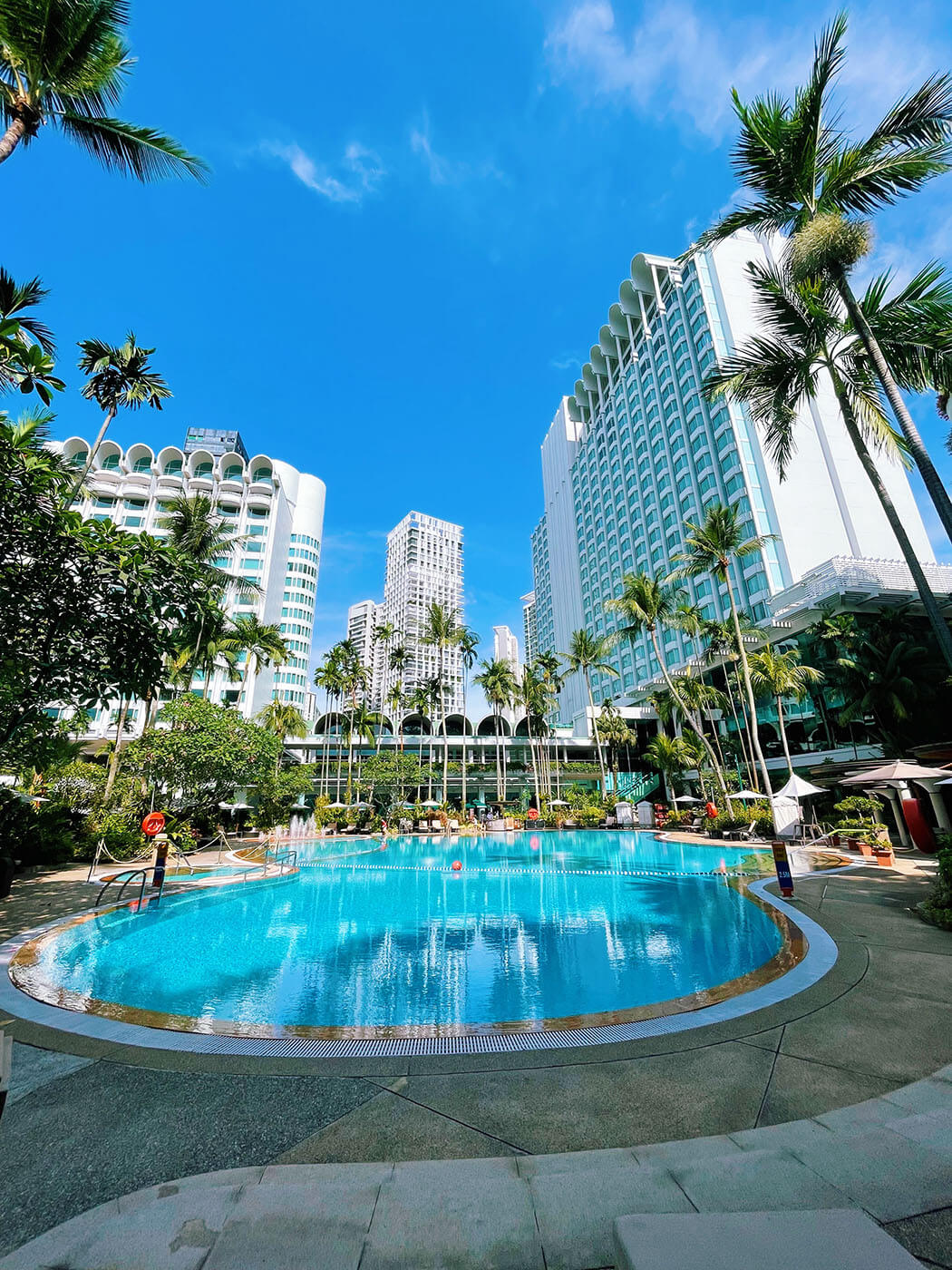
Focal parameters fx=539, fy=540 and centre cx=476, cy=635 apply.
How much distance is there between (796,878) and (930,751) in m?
11.1

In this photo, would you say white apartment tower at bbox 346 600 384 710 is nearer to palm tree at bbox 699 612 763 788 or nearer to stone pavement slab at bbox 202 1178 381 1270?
palm tree at bbox 699 612 763 788

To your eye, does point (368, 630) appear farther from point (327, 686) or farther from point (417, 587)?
point (327, 686)

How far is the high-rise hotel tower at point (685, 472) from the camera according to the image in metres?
47.7

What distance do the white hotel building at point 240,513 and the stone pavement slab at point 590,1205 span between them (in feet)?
230

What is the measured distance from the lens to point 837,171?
511 inches

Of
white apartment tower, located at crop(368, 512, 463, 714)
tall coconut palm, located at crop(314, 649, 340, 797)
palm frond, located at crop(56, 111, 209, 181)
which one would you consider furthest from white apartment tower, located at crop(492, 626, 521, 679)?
palm frond, located at crop(56, 111, 209, 181)

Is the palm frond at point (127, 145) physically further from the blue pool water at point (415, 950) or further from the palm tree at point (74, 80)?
the blue pool water at point (415, 950)

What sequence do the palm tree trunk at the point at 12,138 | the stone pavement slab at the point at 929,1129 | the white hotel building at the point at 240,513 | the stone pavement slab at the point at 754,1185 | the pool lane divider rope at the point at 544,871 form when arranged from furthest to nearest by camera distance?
the white hotel building at the point at 240,513
the pool lane divider rope at the point at 544,871
the palm tree trunk at the point at 12,138
the stone pavement slab at the point at 929,1129
the stone pavement slab at the point at 754,1185

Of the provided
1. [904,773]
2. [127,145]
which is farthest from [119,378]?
[904,773]

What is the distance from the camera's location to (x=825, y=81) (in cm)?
1228

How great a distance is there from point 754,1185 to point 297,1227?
2700 millimetres

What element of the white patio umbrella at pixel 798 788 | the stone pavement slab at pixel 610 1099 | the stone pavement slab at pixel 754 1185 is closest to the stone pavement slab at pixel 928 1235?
the stone pavement slab at pixel 754 1185

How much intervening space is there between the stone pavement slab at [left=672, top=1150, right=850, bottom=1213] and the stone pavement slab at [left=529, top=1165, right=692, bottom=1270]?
0.45 ft

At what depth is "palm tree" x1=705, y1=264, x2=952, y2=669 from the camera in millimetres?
→ 13023
